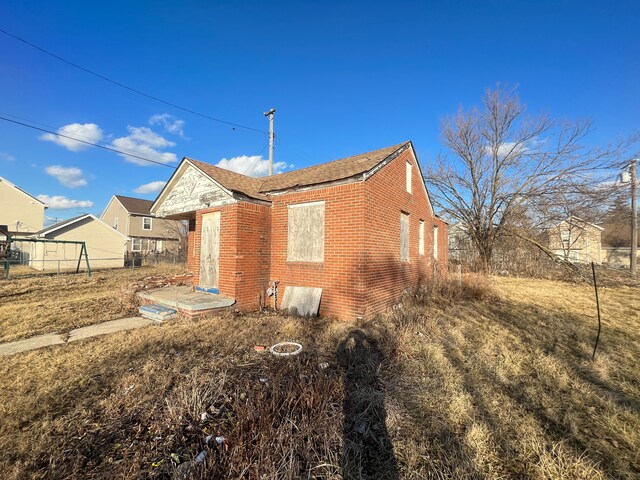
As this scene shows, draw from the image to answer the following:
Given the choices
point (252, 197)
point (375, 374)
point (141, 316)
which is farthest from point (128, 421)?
point (252, 197)

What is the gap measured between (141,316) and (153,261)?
833 inches

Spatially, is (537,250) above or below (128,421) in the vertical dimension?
above

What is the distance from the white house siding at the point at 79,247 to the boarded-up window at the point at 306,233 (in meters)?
20.0

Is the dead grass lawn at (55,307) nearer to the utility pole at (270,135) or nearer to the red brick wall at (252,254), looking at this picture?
the red brick wall at (252,254)

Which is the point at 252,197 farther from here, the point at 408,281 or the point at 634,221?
the point at 634,221

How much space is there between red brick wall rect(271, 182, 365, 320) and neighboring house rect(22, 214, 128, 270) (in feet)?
67.7

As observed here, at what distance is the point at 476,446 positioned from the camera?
8.05ft

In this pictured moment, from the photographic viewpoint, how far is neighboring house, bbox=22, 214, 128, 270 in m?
21.8

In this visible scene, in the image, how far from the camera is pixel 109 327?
19.5ft

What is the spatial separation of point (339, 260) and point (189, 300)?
3882 mm

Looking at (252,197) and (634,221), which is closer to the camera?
(252,197)

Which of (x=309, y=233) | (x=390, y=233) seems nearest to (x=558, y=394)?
(x=390, y=233)

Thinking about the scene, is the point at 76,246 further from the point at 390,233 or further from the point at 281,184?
the point at 390,233

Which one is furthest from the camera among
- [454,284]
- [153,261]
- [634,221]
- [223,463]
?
[153,261]
